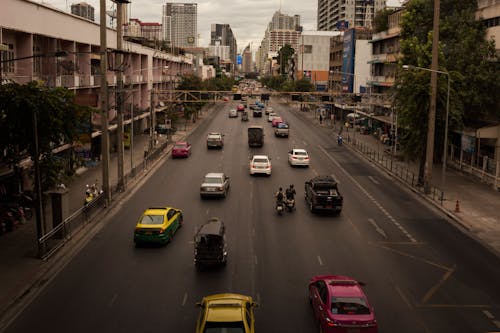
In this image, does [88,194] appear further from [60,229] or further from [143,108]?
[143,108]

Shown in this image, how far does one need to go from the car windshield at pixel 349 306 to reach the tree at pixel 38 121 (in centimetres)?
1412

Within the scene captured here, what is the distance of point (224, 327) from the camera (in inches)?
542

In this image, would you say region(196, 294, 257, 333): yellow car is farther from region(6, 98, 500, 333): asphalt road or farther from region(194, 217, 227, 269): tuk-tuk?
region(194, 217, 227, 269): tuk-tuk

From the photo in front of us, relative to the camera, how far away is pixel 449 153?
172 ft

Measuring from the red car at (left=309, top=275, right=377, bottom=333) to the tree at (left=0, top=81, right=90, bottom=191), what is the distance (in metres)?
13.5

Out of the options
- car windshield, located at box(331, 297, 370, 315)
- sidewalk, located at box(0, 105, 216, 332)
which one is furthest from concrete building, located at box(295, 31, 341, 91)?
car windshield, located at box(331, 297, 370, 315)

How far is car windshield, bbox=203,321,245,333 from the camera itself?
13723 millimetres

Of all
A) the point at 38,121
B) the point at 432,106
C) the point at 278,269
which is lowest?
the point at 278,269

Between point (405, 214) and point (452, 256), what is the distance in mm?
8021

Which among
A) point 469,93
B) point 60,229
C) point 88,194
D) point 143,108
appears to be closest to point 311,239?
point 60,229

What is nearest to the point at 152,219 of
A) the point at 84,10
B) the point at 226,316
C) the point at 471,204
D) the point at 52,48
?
the point at 226,316

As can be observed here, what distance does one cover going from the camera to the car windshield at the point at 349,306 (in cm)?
1499

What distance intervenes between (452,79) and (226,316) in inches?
1248

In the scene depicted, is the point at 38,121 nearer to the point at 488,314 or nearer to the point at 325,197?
the point at 325,197
